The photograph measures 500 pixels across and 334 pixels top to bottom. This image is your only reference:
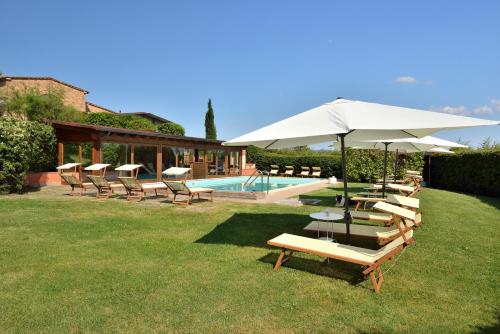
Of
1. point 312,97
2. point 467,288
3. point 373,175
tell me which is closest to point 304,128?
point 467,288

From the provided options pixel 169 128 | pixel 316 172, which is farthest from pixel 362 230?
pixel 169 128

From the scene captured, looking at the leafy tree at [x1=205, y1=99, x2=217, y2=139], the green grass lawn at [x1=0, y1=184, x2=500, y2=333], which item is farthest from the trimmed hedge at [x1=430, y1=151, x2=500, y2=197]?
the leafy tree at [x1=205, y1=99, x2=217, y2=139]

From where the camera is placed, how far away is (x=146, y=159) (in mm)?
19672

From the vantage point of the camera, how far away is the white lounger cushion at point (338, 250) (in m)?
4.12

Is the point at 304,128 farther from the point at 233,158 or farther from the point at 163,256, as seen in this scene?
the point at 233,158

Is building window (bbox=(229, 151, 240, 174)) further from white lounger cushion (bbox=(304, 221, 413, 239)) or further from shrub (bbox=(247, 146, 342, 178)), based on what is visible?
white lounger cushion (bbox=(304, 221, 413, 239))

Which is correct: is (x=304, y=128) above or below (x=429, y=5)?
below

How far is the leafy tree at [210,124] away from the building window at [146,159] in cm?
2496

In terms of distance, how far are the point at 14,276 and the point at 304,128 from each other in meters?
4.59

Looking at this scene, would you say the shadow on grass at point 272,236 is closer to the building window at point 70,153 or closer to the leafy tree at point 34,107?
the building window at point 70,153

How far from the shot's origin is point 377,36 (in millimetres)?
17891

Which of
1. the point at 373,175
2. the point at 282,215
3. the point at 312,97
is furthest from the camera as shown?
the point at 312,97

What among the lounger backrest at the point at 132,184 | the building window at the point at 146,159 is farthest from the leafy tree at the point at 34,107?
the lounger backrest at the point at 132,184

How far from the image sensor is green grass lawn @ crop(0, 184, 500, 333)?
10.7ft
